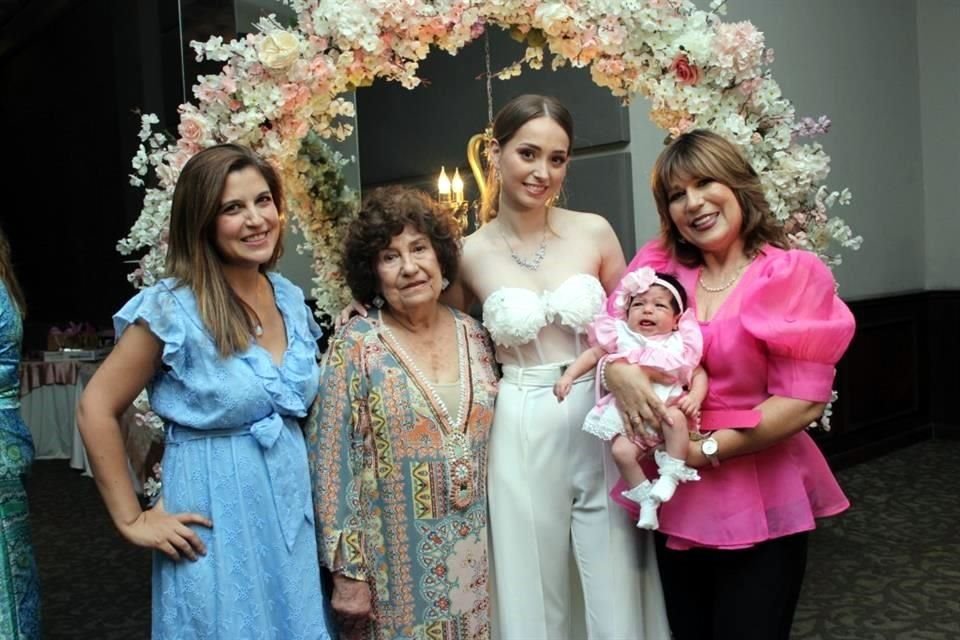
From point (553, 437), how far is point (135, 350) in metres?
1.06

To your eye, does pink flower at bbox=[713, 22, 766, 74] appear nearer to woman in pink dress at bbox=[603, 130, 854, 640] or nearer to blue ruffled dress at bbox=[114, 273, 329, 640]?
woman in pink dress at bbox=[603, 130, 854, 640]

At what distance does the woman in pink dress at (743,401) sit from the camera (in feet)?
6.18

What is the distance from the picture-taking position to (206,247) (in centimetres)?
186

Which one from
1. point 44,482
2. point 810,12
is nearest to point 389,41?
point 810,12

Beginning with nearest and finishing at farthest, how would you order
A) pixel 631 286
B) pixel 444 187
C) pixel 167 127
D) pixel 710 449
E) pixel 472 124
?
pixel 710 449, pixel 631 286, pixel 444 187, pixel 472 124, pixel 167 127

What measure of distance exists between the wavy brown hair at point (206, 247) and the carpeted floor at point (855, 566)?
8.10 feet

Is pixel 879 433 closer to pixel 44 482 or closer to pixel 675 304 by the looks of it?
pixel 675 304

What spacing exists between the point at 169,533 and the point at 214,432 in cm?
23

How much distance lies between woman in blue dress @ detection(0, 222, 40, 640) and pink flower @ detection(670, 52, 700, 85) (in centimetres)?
201

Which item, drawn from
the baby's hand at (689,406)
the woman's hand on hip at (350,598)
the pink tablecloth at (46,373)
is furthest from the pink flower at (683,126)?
the pink tablecloth at (46,373)

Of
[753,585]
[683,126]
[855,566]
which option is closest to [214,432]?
[753,585]

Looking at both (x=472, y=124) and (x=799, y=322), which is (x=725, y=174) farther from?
(x=472, y=124)

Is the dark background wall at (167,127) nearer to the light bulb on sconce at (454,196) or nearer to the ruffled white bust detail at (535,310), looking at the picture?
the light bulb on sconce at (454,196)

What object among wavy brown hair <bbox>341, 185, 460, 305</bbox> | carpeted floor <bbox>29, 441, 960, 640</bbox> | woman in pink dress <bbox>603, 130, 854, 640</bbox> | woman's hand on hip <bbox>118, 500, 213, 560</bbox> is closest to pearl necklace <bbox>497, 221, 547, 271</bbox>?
wavy brown hair <bbox>341, 185, 460, 305</bbox>
